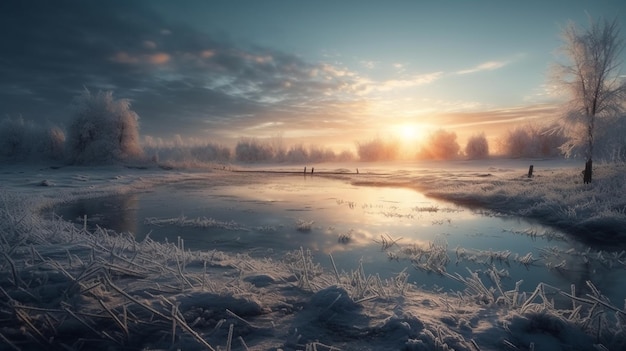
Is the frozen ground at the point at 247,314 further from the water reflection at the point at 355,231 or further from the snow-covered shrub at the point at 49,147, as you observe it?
the snow-covered shrub at the point at 49,147

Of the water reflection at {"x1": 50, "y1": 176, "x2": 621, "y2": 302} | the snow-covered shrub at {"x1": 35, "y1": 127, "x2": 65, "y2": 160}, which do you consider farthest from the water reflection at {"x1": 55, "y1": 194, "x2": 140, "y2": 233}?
the snow-covered shrub at {"x1": 35, "y1": 127, "x2": 65, "y2": 160}

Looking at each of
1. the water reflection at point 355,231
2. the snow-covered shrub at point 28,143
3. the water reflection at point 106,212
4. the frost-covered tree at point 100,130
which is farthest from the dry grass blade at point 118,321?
the snow-covered shrub at point 28,143

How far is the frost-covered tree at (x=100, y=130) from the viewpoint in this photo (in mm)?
57438

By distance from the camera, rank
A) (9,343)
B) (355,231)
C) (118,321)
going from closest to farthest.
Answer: (9,343), (118,321), (355,231)

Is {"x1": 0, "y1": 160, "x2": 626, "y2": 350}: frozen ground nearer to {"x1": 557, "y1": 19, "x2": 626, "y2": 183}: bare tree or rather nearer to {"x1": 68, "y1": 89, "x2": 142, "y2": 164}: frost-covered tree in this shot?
{"x1": 557, "y1": 19, "x2": 626, "y2": 183}: bare tree

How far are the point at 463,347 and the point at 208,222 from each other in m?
12.8

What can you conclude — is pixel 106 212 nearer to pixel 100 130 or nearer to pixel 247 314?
pixel 247 314

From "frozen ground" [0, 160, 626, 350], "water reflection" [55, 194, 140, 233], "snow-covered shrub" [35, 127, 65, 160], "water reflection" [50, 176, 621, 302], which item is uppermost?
"snow-covered shrub" [35, 127, 65, 160]

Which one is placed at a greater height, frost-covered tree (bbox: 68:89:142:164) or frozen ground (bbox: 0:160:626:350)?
frost-covered tree (bbox: 68:89:142:164)

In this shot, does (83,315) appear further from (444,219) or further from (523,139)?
(523,139)

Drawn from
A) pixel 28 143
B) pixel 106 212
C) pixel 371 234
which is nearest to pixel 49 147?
pixel 28 143

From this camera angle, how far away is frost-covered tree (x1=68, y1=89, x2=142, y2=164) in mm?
57438

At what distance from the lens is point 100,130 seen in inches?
2317

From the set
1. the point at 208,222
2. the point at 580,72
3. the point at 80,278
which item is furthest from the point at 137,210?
the point at 580,72
